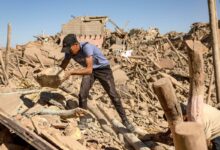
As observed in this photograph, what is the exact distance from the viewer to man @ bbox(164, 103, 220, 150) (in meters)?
4.15

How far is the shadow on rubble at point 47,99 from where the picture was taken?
6.85 metres

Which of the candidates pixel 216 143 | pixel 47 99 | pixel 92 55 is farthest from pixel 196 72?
pixel 47 99

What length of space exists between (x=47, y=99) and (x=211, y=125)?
371 centimetres

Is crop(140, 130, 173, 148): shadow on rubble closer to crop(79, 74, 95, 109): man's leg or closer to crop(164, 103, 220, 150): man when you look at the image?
crop(164, 103, 220, 150): man

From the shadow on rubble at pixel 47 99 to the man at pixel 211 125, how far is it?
10.8 ft

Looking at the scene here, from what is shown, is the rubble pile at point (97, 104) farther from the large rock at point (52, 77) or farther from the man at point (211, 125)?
the man at point (211, 125)

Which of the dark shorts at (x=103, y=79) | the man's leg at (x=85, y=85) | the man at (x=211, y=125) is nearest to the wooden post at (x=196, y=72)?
the man at (x=211, y=125)

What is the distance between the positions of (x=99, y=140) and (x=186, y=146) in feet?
12.0

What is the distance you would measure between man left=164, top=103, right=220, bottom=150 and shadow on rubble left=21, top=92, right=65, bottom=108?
10.8 feet

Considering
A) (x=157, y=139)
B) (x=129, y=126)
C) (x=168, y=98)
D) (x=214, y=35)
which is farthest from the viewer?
(x=214, y=35)

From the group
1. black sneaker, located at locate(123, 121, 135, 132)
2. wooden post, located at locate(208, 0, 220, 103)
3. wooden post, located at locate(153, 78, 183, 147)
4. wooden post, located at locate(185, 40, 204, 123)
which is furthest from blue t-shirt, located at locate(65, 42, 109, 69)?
wooden post, located at locate(153, 78, 183, 147)

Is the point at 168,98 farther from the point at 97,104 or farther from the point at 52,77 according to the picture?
the point at 97,104

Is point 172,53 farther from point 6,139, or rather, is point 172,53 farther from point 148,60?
point 6,139

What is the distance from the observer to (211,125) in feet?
13.7
